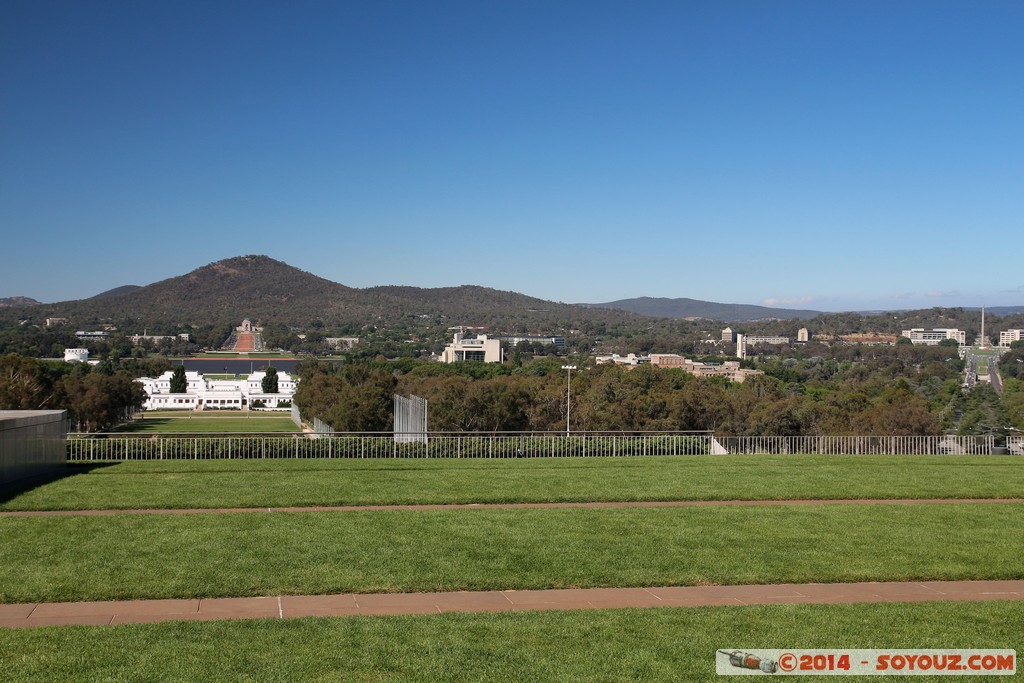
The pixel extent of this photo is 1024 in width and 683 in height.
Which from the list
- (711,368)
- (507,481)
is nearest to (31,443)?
(507,481)

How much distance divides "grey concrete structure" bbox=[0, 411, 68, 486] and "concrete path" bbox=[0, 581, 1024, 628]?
801 centimetres

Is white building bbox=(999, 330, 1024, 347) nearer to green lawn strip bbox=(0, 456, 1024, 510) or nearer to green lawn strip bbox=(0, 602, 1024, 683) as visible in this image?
green lawn strip bbox=(0, 456, 1024, 510)

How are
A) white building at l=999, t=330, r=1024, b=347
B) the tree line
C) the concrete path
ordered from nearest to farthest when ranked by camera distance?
the concrete path → the tree line → white building at l=999, t=330, r=1024, b=347

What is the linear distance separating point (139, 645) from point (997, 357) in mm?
135055

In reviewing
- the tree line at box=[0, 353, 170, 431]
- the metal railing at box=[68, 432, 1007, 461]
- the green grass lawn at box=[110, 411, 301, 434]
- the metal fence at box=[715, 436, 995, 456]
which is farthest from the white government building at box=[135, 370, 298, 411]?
the metal fence at box=[715, 436, 995, 456]

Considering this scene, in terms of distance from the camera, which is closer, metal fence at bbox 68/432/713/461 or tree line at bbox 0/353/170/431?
metal fence at bbox 68/432/713/461

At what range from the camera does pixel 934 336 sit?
17400 cm

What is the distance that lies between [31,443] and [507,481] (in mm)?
8487

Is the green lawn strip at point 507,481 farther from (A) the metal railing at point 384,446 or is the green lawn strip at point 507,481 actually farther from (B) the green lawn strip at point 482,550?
(A) the metal railing at point 384,446

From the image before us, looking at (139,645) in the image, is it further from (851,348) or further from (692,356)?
(692,356)

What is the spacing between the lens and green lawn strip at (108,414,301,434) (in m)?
63.7

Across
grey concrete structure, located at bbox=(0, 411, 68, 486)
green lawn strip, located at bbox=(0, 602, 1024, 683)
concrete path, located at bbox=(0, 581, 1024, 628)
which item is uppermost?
grey concrete structure, located at bbox=(0, 411, 68, 486)

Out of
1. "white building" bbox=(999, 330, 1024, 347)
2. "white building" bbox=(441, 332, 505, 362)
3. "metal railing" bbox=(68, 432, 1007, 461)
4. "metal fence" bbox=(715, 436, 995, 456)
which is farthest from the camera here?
"white building" bbox=(999, 330, 1024, 347)

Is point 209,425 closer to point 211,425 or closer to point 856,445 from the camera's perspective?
point 211,425
